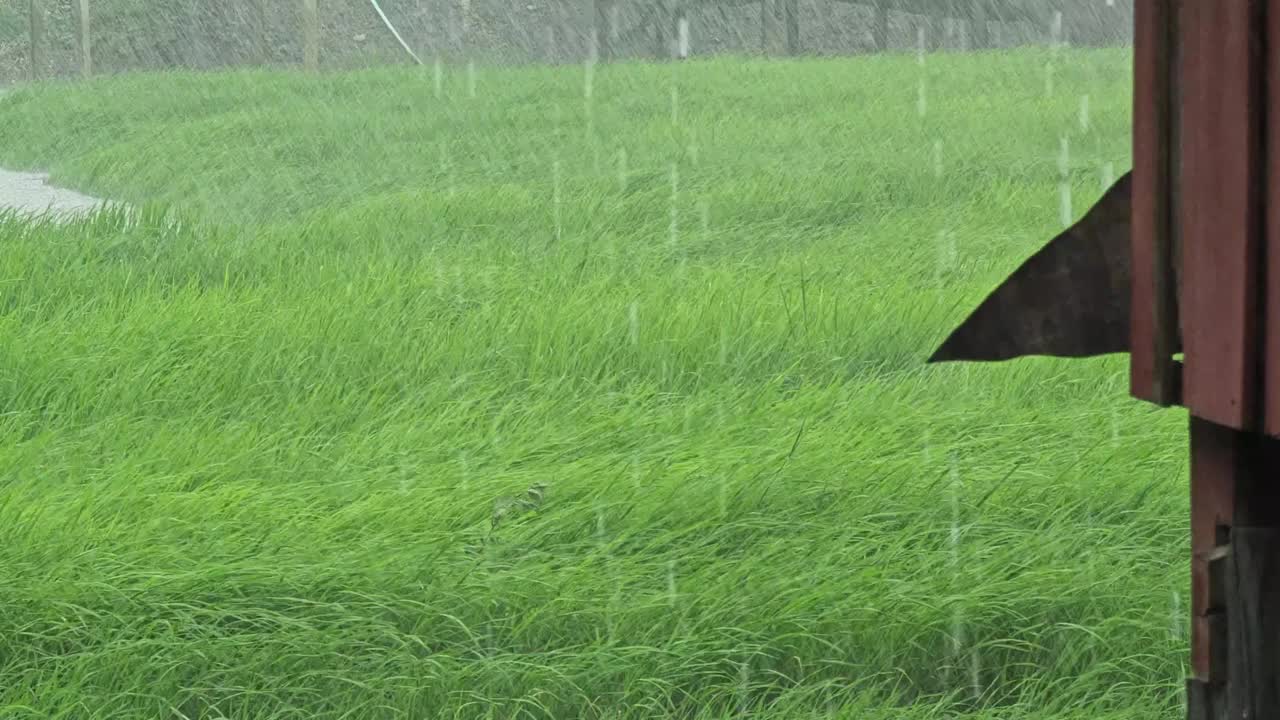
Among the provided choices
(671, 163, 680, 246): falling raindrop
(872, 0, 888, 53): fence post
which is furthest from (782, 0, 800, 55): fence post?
(671, 163, 680, 246): falling raindrop

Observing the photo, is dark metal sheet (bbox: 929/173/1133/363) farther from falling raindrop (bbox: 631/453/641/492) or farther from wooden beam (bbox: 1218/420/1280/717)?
falling raindrop (bbox: 631/453/641/492)

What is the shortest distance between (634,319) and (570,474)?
71.6 inches

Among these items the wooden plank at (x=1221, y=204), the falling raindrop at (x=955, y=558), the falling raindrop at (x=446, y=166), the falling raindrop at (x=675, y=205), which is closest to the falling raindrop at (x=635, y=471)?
the falling raindrop at (x=955, y=558)

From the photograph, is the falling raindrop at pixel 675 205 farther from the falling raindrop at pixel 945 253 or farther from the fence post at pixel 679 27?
the fence post at pixel 679 27

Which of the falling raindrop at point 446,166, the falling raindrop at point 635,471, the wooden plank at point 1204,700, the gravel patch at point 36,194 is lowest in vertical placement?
the falling raindrop at point 635,471

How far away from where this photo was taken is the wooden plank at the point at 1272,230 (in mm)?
1922

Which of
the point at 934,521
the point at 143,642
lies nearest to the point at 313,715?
the point at 143,642

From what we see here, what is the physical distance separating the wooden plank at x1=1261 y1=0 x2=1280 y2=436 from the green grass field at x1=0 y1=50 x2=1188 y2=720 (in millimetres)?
1273

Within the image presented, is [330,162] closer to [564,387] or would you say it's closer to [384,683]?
[564,387]

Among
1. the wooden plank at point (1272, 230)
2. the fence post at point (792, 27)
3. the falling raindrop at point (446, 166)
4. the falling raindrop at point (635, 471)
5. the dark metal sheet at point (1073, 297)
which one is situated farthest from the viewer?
the fence post at point (792, 27)

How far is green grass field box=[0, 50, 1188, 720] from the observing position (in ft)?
10.4

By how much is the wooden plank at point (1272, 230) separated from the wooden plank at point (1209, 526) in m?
0.19

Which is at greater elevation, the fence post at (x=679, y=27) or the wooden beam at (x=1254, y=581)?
the fence post at (x=679, y=27)

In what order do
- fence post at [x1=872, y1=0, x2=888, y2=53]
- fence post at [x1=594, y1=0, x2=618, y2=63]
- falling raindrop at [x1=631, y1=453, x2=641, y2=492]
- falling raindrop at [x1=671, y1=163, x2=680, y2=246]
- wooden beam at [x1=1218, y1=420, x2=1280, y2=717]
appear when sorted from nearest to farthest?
wooden beam at [x1=1218, y1=420, x2=1280, y2=717]
falling raindrop at [x1=631, y1=453, x2=641, y2=492]
falling raindrop at [x1=671, y1=163, x2=680, y2=246]
fence post at [x1=872, y1=0, x2=888, y2=53]
fence post at [x1=594, y1=0, x2=618, y2=63]
